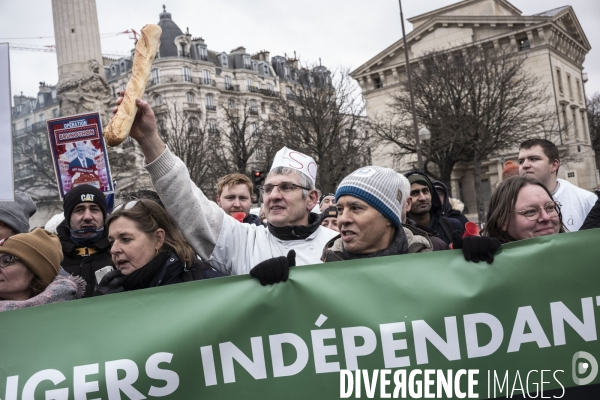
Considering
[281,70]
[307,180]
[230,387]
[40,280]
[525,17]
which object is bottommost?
[230,387]

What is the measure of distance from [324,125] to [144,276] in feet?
80.8

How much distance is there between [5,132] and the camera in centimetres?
336

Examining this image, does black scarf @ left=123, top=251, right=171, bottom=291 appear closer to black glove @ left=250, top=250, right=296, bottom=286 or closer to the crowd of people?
the crowd of people

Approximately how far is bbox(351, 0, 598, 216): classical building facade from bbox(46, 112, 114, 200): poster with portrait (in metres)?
40.2

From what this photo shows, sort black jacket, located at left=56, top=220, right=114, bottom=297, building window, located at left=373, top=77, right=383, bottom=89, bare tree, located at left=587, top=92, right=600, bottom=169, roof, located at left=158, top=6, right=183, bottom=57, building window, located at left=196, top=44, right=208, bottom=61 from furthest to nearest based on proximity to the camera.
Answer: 1. building window, located at left=196, top=44, right=208, bottom=61
2. roof, located at left=158, top=6, right=183, bottom=57
3. bare tree, located at left=587, top=92, right=600, bottom=169
4. building window, located at left=373, top=77, right=383, bottom=89
5. black jacket, located at left=56, top=220, right=114, bottom=297

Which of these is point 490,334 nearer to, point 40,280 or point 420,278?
point 420,278

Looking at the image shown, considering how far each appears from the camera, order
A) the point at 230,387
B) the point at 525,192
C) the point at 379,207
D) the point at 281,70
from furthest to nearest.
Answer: the point at 281,70 < the point at 525,192 < the point at 379,207 < the point at 230,387

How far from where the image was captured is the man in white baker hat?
3157mm

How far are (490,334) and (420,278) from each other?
1.23 feet

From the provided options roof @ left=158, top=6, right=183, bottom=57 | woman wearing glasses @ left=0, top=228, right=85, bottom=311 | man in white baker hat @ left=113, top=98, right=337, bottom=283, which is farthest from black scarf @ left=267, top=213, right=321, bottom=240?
roof @ left=158, top=6, right=183, bottom=57

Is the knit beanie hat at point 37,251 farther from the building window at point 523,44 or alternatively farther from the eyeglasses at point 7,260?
the building window at point 523,44

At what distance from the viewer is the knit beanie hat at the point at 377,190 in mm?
3158

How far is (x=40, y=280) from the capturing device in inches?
126

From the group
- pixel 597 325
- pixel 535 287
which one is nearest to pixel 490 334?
pixel 535 287
